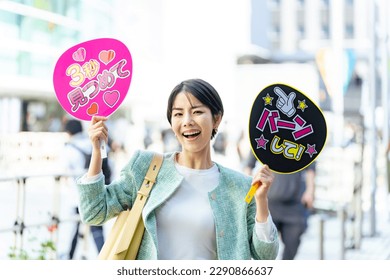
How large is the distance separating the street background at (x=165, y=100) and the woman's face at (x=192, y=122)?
34 cm

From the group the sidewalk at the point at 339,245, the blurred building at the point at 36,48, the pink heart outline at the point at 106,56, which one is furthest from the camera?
Result: the blurred building at the point at 36,48

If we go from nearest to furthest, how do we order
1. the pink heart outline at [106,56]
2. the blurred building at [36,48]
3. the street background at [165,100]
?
the pink heart outline at [106,56] < the street background at [165,100] < the blurred building at [36,48]

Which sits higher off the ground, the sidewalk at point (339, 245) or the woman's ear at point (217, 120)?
the woman's ear at point (217, 120)

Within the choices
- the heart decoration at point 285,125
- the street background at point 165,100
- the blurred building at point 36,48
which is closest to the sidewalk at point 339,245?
the street background at point 165,100

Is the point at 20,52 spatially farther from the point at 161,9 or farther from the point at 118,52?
the point at 118,52

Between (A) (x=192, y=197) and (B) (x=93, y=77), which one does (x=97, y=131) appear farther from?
(A) (x=192, y=197)

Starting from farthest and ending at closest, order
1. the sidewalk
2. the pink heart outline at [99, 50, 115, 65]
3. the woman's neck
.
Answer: the sidewalk
the pink heart outline at [99, 50, 115, 65]
the woman's neck

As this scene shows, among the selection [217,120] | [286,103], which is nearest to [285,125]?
[286,103]

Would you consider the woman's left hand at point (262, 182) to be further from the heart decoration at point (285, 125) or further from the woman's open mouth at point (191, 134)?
the woman's open mouth at point (191, 134)

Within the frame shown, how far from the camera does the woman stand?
2.24 m

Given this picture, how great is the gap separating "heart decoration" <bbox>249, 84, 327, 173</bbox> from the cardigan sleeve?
0.37m

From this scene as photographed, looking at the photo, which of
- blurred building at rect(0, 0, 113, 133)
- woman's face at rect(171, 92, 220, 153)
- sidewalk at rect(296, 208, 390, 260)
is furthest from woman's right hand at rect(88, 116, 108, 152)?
blurred building at rect(0, 0, 113, 133)

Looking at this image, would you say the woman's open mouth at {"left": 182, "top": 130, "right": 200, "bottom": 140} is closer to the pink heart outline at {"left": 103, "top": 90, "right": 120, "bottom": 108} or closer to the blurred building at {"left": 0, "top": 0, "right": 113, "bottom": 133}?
the pink heart outline at {"left": 103, "top": 90, "right": 120, "bottom": 108}

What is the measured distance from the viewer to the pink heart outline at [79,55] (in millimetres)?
2430
